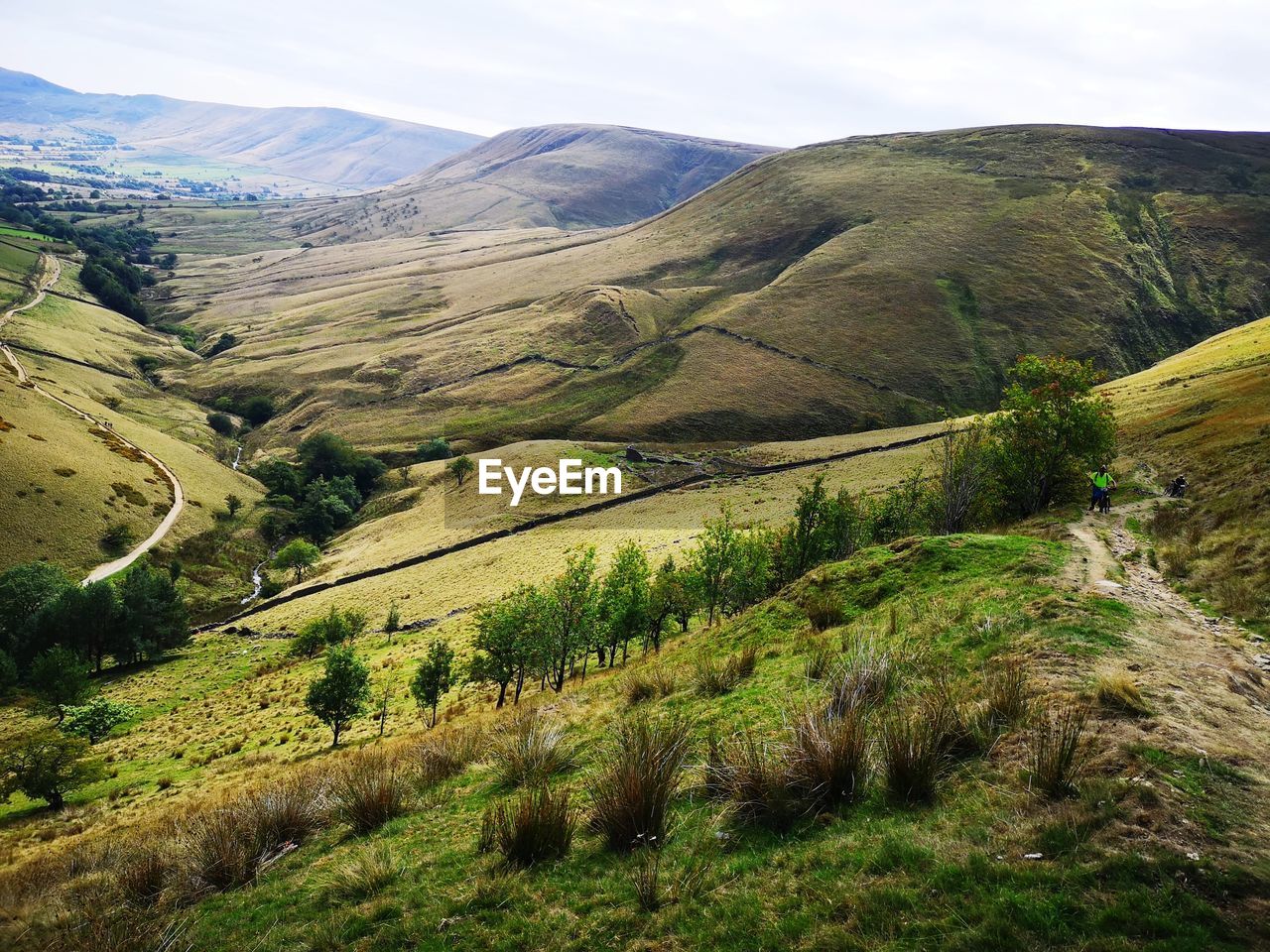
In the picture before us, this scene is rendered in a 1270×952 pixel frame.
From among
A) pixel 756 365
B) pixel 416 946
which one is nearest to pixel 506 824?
pixel 416 946

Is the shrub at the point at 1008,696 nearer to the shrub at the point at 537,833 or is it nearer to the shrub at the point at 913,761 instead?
the shrub at the point at 913,761

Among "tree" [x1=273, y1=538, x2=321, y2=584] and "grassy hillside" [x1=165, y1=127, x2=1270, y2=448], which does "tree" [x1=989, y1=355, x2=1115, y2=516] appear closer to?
"tree" [x1=273, y1=538, x2=321, y2=584]

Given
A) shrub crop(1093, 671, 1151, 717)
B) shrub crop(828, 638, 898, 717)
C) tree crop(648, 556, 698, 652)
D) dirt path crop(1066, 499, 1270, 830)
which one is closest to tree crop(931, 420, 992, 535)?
dirt path crop(1066, 499, 1270, 830)

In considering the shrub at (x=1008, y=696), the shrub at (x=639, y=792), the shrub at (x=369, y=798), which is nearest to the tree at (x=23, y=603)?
the shrub at (x=369, y=798)

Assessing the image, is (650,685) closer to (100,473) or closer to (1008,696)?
(1008,696)

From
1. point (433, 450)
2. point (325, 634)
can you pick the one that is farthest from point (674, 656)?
point (433, 450)

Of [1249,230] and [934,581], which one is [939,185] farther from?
[934,581]
